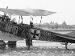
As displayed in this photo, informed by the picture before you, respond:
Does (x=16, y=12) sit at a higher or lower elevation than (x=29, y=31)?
higher

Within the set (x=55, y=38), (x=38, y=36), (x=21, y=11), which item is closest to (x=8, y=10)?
(x=21, y=11)

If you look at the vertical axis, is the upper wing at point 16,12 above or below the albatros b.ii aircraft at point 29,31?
above

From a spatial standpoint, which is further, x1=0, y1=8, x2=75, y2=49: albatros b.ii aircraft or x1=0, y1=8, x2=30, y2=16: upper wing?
x1=0, y1=8, x2=75, y2=49: albatros b.ii aircraft

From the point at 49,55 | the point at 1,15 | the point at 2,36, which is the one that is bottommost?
the point at 49,55

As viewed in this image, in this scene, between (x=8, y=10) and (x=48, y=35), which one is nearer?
(x=8, y=10)

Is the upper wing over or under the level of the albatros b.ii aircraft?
over

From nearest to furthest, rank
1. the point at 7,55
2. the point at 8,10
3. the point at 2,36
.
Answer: the point at 7,55 → the point at 8,10 → the point at 2,36

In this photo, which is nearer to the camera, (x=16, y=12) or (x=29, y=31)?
(x=16, y=12)

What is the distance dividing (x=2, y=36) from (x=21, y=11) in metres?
2.29

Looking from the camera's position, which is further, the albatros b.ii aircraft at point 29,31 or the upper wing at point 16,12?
the albatros b.ii aircraft at point 29,31

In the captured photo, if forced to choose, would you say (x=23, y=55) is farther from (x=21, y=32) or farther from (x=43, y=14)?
(x=43, y=14)

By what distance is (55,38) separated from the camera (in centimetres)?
1267

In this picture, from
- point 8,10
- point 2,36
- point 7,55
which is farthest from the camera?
point 2,36

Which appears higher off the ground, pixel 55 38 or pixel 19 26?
pixel 19 26
